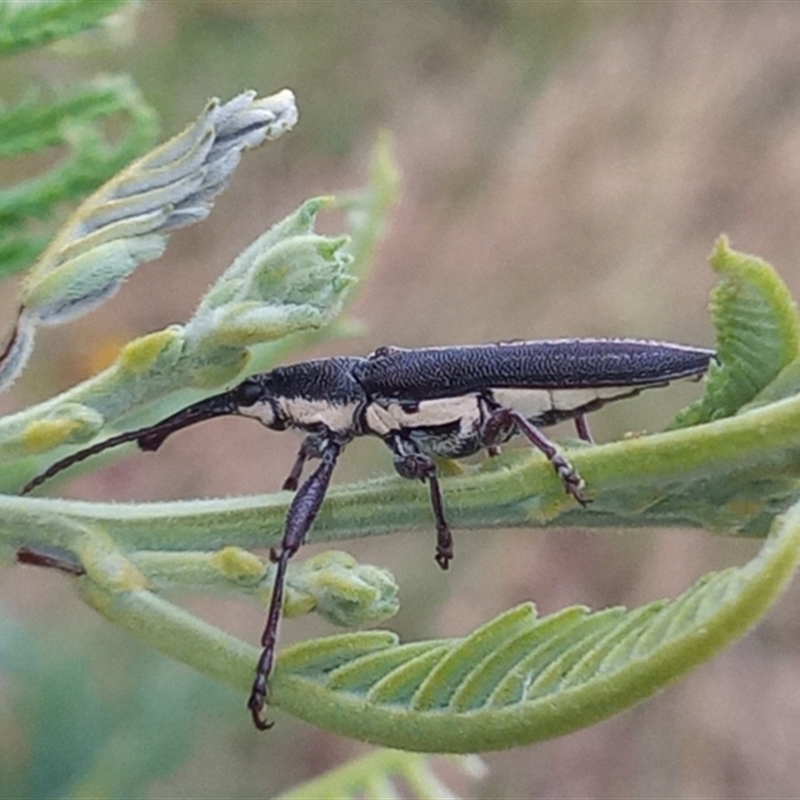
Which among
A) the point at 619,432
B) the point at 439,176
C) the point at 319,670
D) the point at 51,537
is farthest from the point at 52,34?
the point at 439,176

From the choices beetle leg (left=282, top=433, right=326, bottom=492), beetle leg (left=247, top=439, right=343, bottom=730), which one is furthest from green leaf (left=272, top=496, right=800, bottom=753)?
beetle leg (left=282, top=433, right=326, bottom=492)

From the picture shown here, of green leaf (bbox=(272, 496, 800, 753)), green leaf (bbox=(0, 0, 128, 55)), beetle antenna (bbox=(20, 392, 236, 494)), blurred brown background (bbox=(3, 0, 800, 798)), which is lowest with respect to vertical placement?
green leaf (bbox=(272, 496, 800, 753))

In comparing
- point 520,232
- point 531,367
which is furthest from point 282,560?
point 520,232

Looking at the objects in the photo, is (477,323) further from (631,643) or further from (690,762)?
(631,643)

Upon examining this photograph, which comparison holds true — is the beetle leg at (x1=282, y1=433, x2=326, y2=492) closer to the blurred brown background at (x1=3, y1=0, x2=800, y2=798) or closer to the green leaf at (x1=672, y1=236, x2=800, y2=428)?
the green leaf at (x1=672, y1=236, x2=800, y2=428)

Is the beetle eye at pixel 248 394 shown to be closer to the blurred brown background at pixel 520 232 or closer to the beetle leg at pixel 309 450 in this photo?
the beetle leg at pixel 309 450

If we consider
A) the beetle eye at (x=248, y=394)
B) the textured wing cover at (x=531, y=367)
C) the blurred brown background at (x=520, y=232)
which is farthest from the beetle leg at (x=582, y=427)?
the blurred brown background at (x=520, y=232)

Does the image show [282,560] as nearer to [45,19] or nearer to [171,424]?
[171,424]
